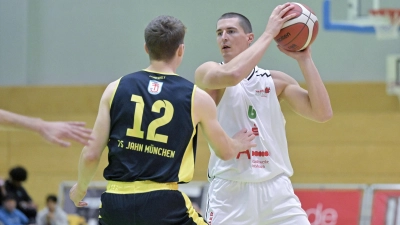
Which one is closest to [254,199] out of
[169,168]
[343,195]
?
[169,168]

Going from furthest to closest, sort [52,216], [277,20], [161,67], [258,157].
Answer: [52,216], [258,157], [277,20], [161,67]

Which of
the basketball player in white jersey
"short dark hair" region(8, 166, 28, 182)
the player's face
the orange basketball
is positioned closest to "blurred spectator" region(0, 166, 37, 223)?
"short dark hair" region(8, 166, 28, 182)

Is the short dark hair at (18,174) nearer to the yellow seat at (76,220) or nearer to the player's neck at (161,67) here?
the yellow seat at (76,220)

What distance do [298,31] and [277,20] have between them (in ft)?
0.62

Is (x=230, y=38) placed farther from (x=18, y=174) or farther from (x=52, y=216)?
(x=52, y=216)

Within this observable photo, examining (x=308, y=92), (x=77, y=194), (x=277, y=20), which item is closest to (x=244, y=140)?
(x=308, y=92)

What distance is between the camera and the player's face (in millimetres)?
5156

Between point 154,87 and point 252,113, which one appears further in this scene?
point 252,113

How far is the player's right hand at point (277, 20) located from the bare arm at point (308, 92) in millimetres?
341

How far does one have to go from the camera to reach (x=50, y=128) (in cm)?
332

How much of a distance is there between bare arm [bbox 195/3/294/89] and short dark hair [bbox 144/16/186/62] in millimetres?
665

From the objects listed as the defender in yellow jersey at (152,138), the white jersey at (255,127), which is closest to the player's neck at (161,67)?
the defender in yellow jersey at (152,138)

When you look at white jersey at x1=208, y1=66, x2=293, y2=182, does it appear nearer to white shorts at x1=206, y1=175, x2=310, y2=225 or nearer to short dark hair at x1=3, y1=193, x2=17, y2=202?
white shorts at x1=206, y1=175, x2=310, y2=225

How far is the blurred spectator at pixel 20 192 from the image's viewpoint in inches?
444
